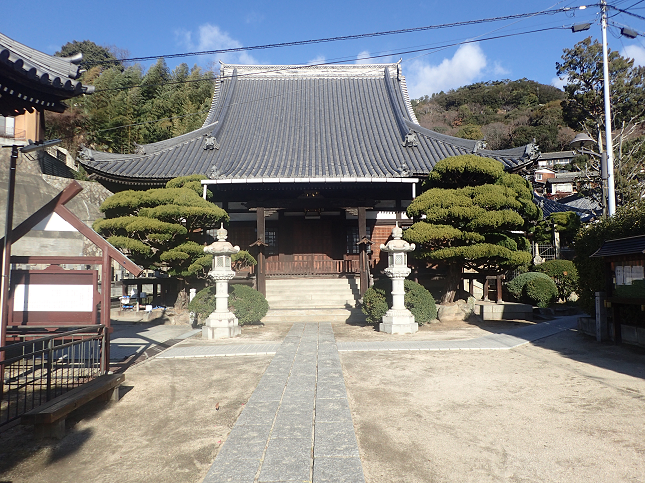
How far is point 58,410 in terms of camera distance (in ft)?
12.7

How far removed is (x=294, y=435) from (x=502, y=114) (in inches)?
2663

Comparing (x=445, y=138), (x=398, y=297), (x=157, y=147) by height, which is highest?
(x=445, y=138)

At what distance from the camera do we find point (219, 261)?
33.5 ft

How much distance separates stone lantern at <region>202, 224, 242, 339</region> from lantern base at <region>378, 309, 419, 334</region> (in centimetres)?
385

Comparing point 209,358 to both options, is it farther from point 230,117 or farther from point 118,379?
point 230,117

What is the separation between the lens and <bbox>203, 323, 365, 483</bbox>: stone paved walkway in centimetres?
323

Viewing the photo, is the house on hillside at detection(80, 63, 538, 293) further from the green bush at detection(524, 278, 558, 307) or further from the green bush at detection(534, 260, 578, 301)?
the green bush at detection(524, 278, 558, 307)

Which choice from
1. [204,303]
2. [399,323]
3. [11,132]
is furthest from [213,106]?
[399,323]

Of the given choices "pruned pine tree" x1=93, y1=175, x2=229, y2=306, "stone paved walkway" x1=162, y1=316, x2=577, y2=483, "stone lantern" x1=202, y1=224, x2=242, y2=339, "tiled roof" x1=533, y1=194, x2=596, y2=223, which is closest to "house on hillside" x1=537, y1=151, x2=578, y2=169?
"tiled roof" x1=533, y1=194, x2=596, y2=223

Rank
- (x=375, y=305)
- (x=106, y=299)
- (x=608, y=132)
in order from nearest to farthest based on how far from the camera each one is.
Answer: (x=106, y=299) < (x=375, y=305) < (x=608, y=132)

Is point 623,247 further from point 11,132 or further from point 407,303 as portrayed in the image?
point 11,132

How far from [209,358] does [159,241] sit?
18.0 feet

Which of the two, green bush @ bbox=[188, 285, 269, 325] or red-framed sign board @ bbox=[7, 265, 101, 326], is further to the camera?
green bush @ bbox=[188, 285, 269, 325]

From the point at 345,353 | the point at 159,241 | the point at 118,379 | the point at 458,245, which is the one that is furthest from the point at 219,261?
the point at 458,245
